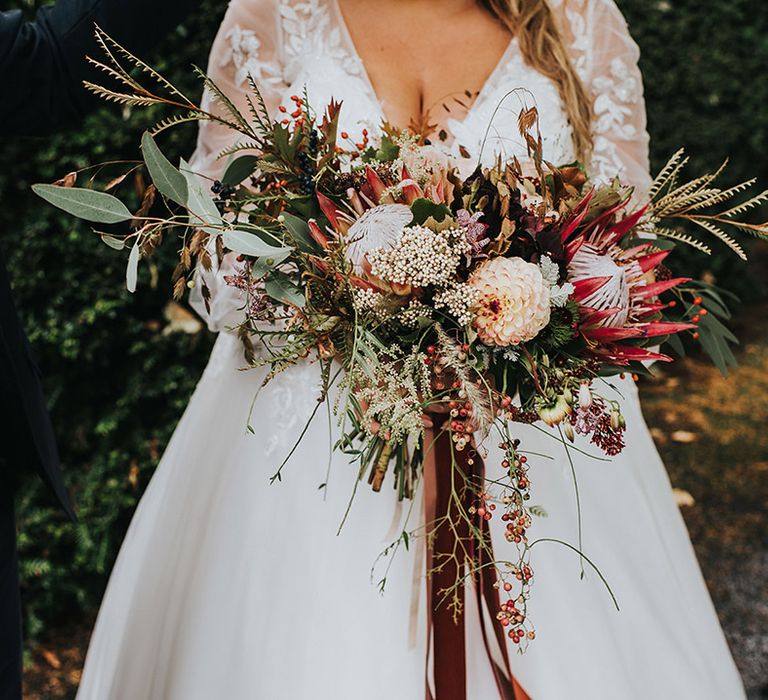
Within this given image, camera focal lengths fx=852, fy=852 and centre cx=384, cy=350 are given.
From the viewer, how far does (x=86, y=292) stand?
3115 mm

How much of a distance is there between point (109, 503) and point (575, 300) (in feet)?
7.76

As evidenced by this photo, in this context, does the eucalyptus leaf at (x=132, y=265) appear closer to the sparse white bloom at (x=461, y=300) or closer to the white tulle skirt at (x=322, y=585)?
the sparse white bloom at (x=461, y=300)

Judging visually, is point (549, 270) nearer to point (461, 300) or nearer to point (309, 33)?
point (461, 300)

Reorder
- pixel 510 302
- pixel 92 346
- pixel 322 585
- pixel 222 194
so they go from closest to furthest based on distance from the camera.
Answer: pixel 510 302, pixel 222 194, pixel 322 585, pixel 92 346

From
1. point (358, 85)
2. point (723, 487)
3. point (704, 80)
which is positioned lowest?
point (358, 85)

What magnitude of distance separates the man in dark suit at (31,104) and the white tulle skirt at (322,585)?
358 millimetres

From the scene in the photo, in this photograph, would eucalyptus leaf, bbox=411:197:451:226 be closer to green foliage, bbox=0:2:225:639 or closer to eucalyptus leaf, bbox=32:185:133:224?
eucalyptus leaf, bbox=32:185:133:224

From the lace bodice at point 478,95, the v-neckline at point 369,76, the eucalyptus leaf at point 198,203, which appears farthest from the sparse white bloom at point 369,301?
the v-neckline at point 369,76

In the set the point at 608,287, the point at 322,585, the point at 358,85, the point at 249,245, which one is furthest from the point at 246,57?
the point at 322,585

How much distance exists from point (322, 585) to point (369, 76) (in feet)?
4.24

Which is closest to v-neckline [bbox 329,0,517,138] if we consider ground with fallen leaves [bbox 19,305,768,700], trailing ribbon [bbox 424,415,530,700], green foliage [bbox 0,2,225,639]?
trailing ribbon [bbox 424,415,530,700]

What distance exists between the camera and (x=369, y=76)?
224 centimetres

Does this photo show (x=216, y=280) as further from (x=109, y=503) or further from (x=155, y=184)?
(x=109, y=503)

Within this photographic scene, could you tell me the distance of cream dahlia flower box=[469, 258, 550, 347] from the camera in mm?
1392
